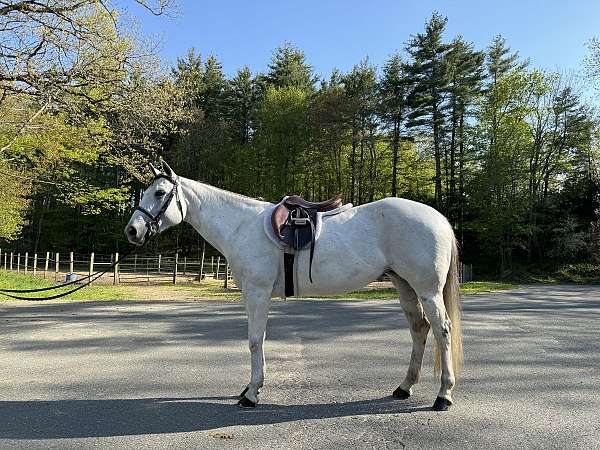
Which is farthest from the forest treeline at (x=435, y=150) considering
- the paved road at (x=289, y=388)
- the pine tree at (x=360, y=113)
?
the paved road at (x=289, y=388)

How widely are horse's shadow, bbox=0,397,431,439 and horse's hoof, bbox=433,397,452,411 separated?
0.13m

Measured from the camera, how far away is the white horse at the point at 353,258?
4.05 meters

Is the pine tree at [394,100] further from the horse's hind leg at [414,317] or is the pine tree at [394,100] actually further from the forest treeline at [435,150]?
the horse's hind leg at [414,317]

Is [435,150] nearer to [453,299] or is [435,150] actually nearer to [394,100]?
[394,100]

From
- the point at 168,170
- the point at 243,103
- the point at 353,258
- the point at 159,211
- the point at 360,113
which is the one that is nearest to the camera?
the point at 353,258

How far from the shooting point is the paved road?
3309 millimetres

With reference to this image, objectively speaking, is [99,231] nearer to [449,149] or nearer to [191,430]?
[449,149]

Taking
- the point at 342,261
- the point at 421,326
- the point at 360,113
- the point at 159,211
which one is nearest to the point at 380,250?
the point at 342,261

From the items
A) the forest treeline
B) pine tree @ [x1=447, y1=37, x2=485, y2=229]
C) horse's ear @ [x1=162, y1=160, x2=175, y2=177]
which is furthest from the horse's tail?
pine tree @ [x1=447, y1=37, x2=485, y2=229]

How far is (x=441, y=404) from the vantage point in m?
3.88

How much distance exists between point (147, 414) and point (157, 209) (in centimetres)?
182

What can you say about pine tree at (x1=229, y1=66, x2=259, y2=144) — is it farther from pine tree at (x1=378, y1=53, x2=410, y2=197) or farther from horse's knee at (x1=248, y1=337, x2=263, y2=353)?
horse's knee at (x1=248, y1=337, x2=263, y2=353)

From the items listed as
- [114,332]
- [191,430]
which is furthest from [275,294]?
[114,332]

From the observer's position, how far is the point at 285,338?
733cm
